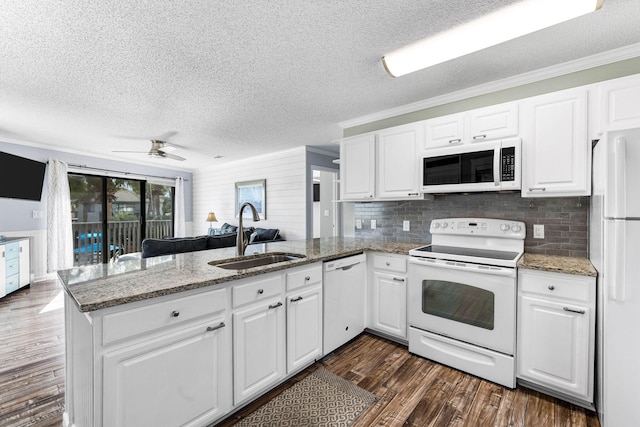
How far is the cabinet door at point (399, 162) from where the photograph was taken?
2842 mm

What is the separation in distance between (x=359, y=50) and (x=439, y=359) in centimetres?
254

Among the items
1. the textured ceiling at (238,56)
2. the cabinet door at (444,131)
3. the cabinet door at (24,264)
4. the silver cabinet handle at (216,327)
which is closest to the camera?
the silver cabinet handle at (216,327)

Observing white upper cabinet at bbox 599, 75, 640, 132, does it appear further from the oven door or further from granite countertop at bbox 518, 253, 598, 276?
the oven door

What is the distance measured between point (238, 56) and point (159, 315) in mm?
1882

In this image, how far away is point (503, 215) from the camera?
101 inches

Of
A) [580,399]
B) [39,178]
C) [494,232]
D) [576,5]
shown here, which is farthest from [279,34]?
[39,178]

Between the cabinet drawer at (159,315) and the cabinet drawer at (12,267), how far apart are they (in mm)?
4451

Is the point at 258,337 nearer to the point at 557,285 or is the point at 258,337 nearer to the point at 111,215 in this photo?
the point at 557,285

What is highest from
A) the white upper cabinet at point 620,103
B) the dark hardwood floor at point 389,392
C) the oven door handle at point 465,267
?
the white upper cabinet at point 620,103

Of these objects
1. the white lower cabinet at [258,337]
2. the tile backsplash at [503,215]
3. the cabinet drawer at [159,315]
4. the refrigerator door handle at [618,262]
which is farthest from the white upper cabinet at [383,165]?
the cabinet drawer at [159,315]

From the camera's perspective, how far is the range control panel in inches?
→ 94.6

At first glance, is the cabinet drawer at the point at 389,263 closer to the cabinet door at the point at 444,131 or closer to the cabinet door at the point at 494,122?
the cabinet door at the point at 444,131

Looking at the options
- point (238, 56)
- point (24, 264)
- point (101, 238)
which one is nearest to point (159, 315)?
point (238, 56)

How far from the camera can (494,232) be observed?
2.47 metres
